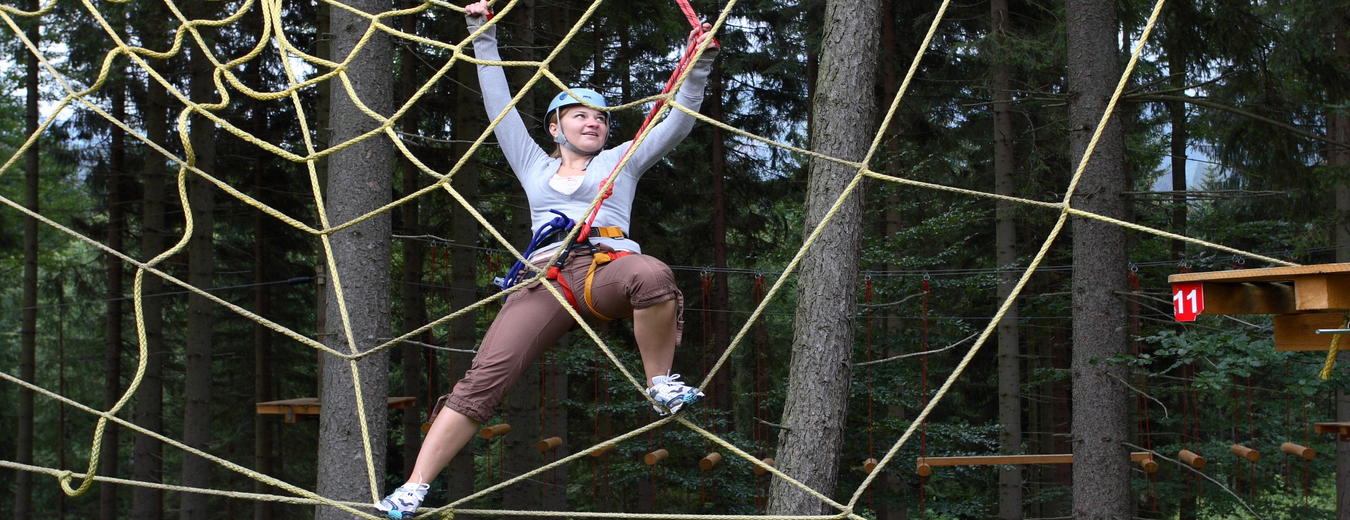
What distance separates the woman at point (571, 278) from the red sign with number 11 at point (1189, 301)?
125 cm

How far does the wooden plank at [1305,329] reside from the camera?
306 cm

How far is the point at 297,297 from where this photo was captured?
12836 millimetres

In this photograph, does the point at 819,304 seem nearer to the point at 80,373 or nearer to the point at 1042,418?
the point at 1042,418

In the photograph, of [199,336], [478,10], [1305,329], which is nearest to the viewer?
[478,10]

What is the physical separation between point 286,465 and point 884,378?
300 inches

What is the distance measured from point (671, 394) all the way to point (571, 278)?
35cm

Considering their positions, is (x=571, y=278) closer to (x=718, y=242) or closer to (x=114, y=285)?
(x=718, y=242)

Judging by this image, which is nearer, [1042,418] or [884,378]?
[884,378]

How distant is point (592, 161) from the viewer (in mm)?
2758

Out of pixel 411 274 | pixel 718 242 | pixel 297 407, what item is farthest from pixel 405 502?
pixel 718 242

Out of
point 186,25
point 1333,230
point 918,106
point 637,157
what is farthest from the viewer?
point 918,106

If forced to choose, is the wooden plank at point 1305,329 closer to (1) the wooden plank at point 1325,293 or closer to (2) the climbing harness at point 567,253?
(1) the wooden plank at point 1325,293

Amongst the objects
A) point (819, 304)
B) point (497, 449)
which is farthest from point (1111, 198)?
point (497, 449)

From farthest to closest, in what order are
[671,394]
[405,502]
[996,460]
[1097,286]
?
1. [996,460]
2. [1097,286]
3. [671,394]
4. [405,502]
